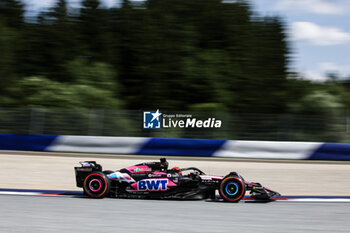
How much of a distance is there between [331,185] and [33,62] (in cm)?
2304

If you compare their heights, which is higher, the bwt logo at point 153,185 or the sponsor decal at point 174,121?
the sponsor decal at point 174,121

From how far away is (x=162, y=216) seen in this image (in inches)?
247

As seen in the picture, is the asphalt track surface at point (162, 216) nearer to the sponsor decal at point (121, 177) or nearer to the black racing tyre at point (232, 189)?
the black racing tyre at point (232, 189)

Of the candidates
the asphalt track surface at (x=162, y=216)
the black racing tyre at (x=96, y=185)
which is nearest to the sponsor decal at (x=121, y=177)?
the black racing tyre at (x=96, y=185)

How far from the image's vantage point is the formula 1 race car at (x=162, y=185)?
24.5ft

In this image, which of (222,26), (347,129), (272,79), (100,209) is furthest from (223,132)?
(222,26)

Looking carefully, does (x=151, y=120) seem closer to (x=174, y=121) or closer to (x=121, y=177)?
(x=174, y=121)

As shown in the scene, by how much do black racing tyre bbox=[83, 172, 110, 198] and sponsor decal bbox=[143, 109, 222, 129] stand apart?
704 cm

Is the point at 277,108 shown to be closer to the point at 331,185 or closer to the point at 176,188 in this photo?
the point at 331,185

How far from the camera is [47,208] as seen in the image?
22.2ft

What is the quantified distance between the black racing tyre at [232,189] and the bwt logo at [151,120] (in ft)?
25.1

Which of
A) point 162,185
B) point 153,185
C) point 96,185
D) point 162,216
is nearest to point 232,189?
point 162,185

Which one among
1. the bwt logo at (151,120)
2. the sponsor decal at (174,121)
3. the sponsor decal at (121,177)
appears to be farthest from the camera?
the bwt logo at (151,120)

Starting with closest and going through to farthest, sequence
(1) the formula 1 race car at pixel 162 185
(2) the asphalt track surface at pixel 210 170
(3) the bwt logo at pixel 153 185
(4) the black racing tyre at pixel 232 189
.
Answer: (4) the black racing tyre at pixel 232 189
(1) the formula 1 race car at pixel 162 185
(3) the bwt logo at pixel 153 185
(2) the asphalt track surface at pixel 210 170
